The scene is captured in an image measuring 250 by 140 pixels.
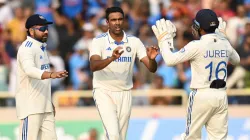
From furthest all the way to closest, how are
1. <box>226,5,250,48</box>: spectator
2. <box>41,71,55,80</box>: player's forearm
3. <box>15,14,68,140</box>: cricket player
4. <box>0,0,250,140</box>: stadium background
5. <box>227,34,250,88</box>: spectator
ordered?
<box>226,5,250,48</box>: spectator
<box>227,34,250,88</box>: spectator
<box>0,0,250,140</box>: stadium background
<box>15,14,68,140</box>: cricket player
<box>41,71,55,80</box>: player's forearm

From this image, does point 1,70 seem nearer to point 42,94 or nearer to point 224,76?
point 42,94

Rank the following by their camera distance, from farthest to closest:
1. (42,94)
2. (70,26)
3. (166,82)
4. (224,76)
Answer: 1. (70,26)
2. (166,82)
3. (42,94)
4. (224,76)

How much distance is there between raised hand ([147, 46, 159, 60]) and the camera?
12.3 m

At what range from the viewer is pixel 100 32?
1938 cm

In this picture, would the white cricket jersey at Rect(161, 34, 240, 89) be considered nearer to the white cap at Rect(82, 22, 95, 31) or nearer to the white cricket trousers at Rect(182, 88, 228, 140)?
the white cricket trousers at Rect(182, 88, 228, 140)

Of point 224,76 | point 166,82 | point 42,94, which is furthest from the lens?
point 166,82

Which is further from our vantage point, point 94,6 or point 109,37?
point 94,6

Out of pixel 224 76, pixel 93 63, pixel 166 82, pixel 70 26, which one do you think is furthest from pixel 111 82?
pixel 70 26

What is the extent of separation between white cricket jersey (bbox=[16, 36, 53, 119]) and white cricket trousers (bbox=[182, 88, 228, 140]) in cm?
223

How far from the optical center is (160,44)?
1203cm

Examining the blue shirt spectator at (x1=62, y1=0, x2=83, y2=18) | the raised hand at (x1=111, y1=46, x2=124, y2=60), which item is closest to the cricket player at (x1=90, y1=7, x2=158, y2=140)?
the raised hand at (x1=111, y1=46, x2=124, y2=60)

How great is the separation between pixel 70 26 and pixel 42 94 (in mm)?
7115

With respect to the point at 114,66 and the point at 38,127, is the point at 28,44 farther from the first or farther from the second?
the point at 114,66

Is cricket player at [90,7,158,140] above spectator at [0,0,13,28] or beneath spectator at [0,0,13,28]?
beneath
